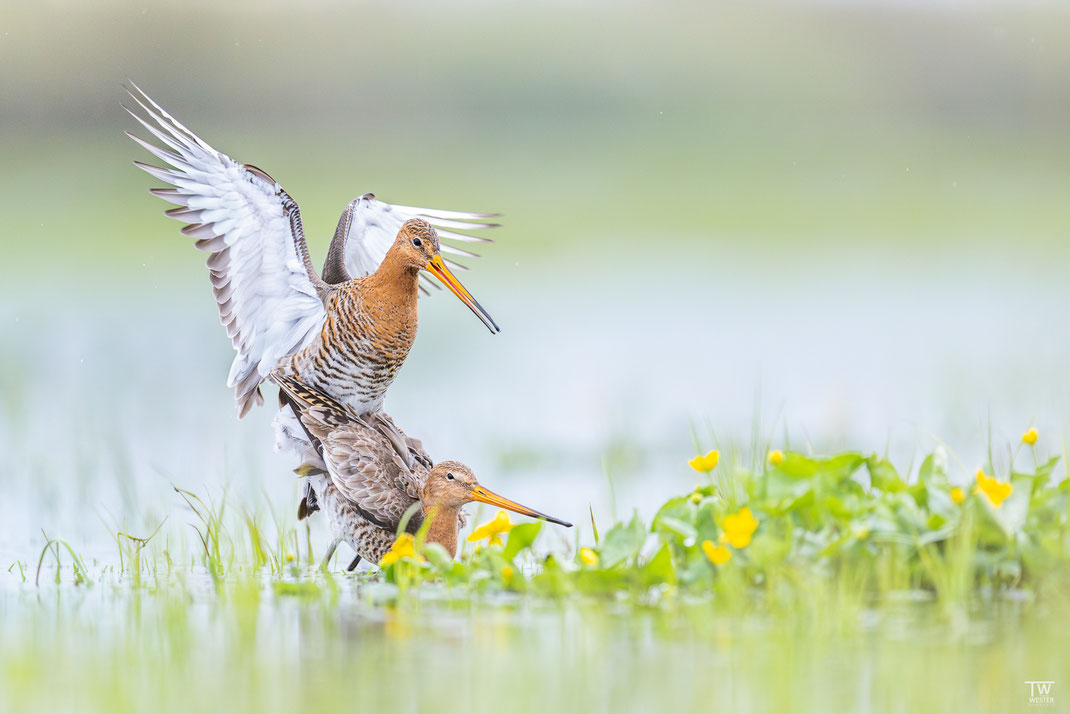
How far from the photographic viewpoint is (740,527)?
5086 millimetres

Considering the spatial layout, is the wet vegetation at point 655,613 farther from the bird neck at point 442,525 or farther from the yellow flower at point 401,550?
the bird neck at point 442,525

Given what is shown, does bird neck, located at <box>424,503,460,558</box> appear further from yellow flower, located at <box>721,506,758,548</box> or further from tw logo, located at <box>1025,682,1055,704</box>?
tw logo, located at <box>1025,682,1055,704</box>

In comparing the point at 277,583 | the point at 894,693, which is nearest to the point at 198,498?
the point at 277,583

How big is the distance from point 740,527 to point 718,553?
5.1 inches

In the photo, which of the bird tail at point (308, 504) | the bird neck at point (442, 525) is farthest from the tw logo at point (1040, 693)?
the bird tail at point (308, 504)

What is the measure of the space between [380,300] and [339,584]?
1.44m

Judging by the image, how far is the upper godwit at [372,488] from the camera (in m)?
6.32

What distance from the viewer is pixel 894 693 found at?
155 inches

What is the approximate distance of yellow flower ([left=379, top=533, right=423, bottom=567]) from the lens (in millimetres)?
5953

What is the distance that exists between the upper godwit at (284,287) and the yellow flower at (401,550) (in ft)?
2.98

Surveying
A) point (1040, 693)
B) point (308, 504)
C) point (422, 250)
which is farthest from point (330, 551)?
point (1040, 693)

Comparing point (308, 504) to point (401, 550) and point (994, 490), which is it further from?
point (994, 490)

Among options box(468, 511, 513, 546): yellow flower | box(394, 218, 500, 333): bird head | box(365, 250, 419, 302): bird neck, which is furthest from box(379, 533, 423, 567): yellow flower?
box(365, 250, 419, 302): bird neck

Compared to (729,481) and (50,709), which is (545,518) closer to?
(729,481)
